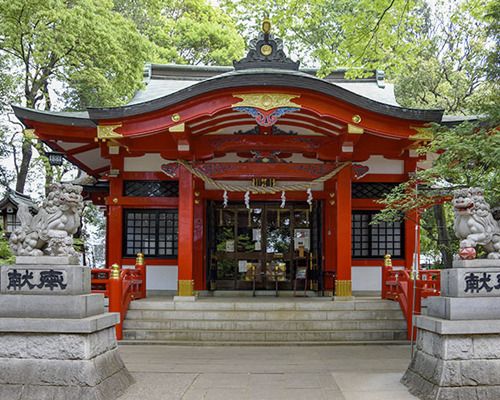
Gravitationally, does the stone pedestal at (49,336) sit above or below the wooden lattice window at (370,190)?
below

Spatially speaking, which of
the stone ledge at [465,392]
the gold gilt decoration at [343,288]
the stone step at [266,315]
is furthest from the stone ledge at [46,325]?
the gold gilt decoration at [343,288]

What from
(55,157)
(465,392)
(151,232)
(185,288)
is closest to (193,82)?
(55,157)

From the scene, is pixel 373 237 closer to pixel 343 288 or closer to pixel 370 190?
pixel 370 190

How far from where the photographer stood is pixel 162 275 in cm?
1376

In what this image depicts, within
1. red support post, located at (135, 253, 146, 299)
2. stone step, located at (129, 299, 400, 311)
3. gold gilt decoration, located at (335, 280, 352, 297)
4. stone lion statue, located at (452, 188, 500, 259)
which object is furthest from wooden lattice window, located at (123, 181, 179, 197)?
stone lion statue, located at (452, 188, 500, 259)

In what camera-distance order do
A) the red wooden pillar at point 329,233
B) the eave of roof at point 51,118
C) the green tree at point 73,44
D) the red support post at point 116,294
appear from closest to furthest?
1. the red support post at point 116,294
2. the eave of roof at point 51,118
3. the red wooden pillar at point 329,233
4. the green tree at point 73,44

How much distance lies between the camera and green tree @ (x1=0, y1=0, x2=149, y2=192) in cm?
1631

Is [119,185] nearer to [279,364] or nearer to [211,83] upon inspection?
[211,83]

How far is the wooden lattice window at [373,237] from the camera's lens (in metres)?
13.9

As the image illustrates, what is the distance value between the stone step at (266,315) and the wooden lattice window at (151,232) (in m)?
3.14

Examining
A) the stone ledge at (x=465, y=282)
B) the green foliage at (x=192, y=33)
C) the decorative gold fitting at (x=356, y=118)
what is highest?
the green foliage at (x=192, y=33)

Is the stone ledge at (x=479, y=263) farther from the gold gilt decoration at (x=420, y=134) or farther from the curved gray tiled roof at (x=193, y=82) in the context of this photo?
the curved gray tiled roof at (x=193, y=82)

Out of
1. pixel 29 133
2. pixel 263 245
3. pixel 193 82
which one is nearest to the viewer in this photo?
pixel 29 133

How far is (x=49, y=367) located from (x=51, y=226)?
160 cm
